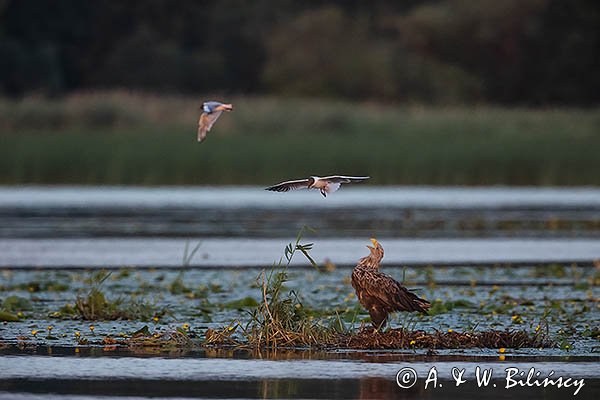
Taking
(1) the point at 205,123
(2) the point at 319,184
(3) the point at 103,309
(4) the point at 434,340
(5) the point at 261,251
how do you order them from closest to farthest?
(2) the point at 319,184, (1) the point at 205,123, (4) the point at 434,340, (3) the point at 103,309, (5) the point at 261,251

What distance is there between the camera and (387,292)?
10586 millimetres

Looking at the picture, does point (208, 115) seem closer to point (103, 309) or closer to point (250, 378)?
point (250, 378)

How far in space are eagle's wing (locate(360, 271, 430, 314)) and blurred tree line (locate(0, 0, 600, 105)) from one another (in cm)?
4008

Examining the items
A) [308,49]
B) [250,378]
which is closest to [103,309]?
[250,378]

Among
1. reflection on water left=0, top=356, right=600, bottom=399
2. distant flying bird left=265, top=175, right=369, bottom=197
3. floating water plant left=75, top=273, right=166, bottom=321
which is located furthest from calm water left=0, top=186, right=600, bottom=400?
distant flying bird left=265, top=175, right=369, bottom=197

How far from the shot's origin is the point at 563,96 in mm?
50156

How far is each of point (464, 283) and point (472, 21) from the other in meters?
41.5

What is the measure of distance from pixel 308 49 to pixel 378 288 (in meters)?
42.1

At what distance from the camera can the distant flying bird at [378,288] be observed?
34.7ft

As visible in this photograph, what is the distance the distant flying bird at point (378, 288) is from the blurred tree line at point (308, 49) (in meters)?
40.0

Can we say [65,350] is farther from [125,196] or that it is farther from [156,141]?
[156,141]

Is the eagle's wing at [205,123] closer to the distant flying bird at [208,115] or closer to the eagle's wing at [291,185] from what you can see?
the distant flying bird at [208,115]

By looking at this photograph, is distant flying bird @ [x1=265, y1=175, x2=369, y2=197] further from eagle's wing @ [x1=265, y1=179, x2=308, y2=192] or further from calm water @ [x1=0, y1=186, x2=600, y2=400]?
calm water @ [x1=0, y1=186, x2=600, y2=400]

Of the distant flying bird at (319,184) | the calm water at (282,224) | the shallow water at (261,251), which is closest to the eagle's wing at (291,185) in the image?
the distant flying bird at (319,184)
